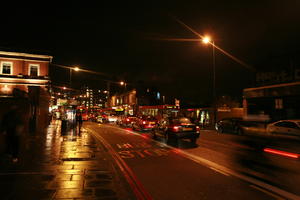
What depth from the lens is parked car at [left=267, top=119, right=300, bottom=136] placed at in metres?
14.0

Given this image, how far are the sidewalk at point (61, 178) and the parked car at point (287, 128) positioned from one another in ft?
34.1

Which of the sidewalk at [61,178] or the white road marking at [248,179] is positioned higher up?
the sidewalk at [61,178]

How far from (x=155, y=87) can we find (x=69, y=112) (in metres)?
35.7

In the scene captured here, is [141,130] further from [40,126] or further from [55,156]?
[55,156]

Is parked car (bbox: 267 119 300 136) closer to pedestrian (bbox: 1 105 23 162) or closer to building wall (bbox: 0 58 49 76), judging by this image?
pedestrian (bbox: 1 105 23 162)

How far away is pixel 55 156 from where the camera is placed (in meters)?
10.7

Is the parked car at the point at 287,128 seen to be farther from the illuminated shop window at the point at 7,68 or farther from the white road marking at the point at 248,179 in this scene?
the illuminated shop window at the point at 7,68

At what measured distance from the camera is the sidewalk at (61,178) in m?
5.84

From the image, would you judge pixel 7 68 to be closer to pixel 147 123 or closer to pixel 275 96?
pixel 147 123

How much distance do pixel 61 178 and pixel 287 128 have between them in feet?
42.2

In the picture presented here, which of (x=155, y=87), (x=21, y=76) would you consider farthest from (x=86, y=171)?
(x=155, y=87)

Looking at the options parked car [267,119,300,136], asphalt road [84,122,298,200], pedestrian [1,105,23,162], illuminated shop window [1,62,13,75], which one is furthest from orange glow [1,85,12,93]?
parked car [267,119,300,136]

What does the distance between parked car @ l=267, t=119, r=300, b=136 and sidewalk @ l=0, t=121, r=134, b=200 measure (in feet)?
34.1

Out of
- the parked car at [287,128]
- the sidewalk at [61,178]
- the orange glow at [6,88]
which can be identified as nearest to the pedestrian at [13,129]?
the sidewalk at [61,178]
